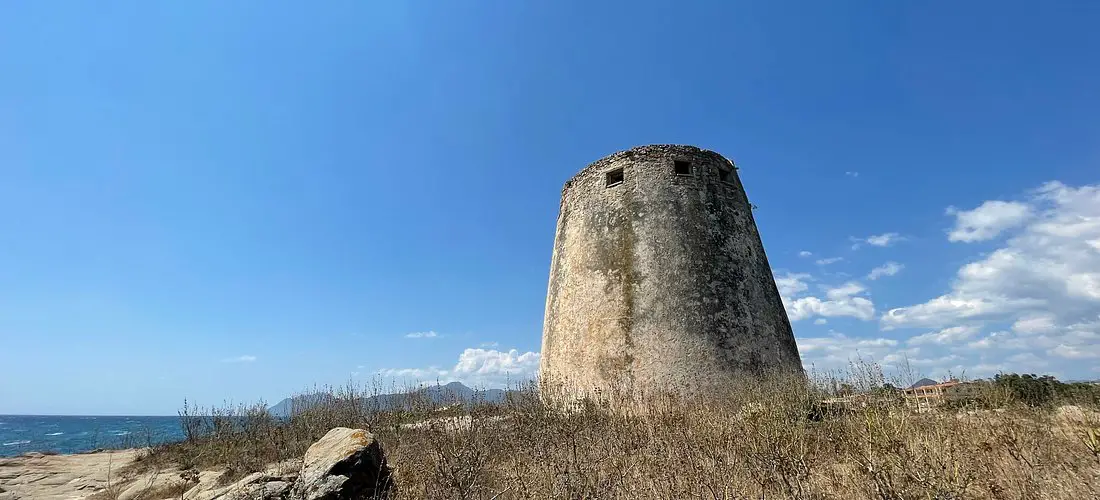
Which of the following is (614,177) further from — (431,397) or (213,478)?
(213,478)

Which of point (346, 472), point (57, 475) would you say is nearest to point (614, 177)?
point (346, 472)

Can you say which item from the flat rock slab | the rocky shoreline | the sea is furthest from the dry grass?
the sea

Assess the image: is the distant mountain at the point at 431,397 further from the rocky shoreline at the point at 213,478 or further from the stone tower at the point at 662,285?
the rocky shoreline at the point at 213,478

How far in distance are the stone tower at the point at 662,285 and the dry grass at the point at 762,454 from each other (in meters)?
0.94

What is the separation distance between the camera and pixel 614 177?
10289 mm

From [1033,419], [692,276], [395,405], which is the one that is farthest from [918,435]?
[395,405]

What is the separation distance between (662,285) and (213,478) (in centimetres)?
721

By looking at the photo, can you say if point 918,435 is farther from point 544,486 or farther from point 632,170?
point 632,170

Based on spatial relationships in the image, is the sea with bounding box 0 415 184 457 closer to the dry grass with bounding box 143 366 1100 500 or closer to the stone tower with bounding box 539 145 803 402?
the dry grass with bounding box 143 366 1100 500

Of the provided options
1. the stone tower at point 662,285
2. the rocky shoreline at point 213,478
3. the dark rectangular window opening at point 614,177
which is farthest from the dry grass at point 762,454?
the dark rectangular window opening at point 614,177

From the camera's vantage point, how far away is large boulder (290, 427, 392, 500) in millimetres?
3854

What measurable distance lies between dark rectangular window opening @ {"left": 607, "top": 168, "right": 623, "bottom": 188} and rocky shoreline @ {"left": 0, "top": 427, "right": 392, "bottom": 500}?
7.01m

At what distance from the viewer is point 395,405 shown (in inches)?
349

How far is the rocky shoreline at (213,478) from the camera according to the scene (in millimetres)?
3904
